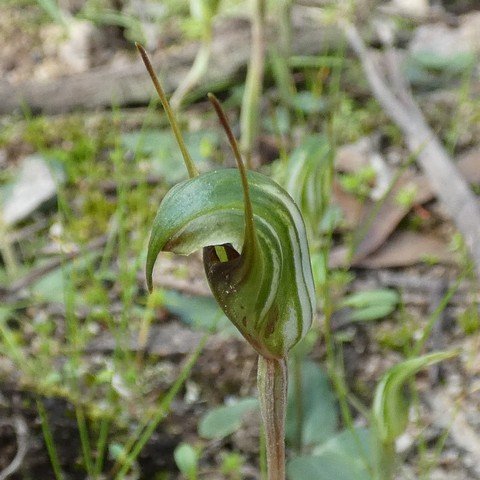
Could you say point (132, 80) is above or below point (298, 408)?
above

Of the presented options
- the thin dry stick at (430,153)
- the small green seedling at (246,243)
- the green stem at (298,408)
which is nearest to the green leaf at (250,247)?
the small green seedling at (246,243)

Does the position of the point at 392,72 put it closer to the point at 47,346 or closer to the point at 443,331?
the point at 443,331

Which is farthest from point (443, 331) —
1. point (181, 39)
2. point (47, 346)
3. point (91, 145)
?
point (181, 39)

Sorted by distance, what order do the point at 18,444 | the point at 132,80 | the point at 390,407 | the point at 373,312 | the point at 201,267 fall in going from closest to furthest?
the point at 390,407, the point at 18,444, the point at 373,312, the point at 201,267, the point at 132,80

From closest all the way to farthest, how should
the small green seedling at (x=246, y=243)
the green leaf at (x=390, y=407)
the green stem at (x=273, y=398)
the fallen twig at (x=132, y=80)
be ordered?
the small green seedling at (x=246, y=243) → the green stem at (x=273, y=398) → the green leaf at (x=390, y=407) → the fallen twig at (x=132, y=80)

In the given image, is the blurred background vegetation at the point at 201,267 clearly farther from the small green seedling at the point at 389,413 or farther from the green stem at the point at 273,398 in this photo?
the green stem at the point at 273,398

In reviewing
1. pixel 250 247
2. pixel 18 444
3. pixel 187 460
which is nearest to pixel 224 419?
pixel 187 460

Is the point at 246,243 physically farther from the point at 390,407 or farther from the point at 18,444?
the point at 18,444

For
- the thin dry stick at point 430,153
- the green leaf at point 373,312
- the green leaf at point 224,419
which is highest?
the thin dry stick at point 430,153
